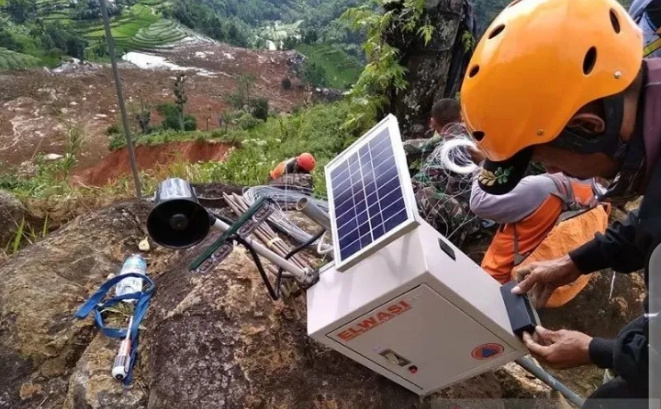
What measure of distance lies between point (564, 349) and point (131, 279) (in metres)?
2.32

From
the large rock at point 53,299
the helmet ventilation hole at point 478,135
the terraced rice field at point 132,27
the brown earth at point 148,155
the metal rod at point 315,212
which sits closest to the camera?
the helmet ventilation hole at point 478,135

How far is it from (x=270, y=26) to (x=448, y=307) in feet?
292

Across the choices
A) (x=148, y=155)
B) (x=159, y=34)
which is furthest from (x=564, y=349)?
(x=159, y=34)

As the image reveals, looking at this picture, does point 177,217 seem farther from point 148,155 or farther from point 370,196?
point 148,155

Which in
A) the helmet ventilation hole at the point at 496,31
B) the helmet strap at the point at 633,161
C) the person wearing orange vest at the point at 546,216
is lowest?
the person wearing orange vest at the point at 546,216

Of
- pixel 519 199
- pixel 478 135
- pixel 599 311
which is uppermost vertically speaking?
pixel 478 135

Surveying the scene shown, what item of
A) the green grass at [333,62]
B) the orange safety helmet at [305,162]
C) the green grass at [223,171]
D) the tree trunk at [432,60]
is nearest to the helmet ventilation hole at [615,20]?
the green grass at [223,171]

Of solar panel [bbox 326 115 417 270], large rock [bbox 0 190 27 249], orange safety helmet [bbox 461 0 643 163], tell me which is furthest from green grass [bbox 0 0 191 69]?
orange safety helmet [bbox 461 0 643 163]

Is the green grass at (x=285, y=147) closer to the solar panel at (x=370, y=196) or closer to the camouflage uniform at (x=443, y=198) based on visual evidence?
the camouflage uniform at (x=443, y=198)

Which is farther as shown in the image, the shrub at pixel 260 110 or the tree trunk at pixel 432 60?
the shrub at pixel 260 110

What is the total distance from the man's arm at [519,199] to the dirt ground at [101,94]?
19.3 m

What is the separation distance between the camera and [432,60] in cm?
591

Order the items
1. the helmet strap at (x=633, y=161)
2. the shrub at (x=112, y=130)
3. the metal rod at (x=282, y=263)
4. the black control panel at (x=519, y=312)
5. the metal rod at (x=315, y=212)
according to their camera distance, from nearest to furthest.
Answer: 1. the helmet strap at (x=633, y=161)
2. the black control panel at (x=519, y=312)
3. the metal rod at (x=282, y=263)
4. the metal rod at (x=315, y=212)
5. the shrub at (x=112, y=130)

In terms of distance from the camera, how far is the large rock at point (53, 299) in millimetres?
2721
